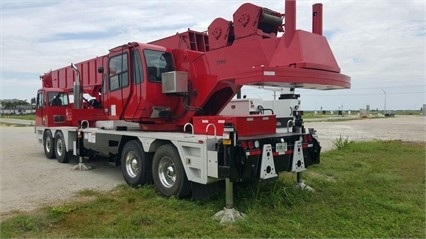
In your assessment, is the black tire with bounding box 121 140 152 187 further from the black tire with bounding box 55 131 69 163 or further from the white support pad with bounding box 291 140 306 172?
the black tire with bounding box 55 131 69 163

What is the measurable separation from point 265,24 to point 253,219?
303 centimetres

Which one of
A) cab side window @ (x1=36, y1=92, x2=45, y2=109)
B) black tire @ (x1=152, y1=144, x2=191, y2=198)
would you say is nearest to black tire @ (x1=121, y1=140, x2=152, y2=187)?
black tire @ (x1=152, y1=144, x2=191, y2=198)

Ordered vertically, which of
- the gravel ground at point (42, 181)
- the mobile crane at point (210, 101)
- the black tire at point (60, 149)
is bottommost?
the gravel ground at point (42, 181)

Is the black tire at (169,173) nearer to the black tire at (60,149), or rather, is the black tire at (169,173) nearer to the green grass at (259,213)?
the green grass at (259,213)

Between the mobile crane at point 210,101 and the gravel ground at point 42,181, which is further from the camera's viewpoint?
the gravel ground at point 42,181

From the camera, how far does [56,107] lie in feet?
41.6

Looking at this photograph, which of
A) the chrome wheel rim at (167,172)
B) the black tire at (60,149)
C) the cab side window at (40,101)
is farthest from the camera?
the cab side window at (40,101)

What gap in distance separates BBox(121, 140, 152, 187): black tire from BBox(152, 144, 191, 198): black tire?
0.39 m

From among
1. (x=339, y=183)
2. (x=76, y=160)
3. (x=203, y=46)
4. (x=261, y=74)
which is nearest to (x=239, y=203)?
(x=261, y=74)

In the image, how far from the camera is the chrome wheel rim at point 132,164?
7.67m

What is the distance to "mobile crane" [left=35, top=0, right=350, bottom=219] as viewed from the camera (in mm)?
5516

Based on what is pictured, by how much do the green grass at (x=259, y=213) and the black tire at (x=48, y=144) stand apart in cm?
578

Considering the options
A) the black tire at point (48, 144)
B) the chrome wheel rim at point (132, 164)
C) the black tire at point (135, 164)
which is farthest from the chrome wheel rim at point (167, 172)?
the black tire at point (48, 144)

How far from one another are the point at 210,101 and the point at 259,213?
2.81 metres
